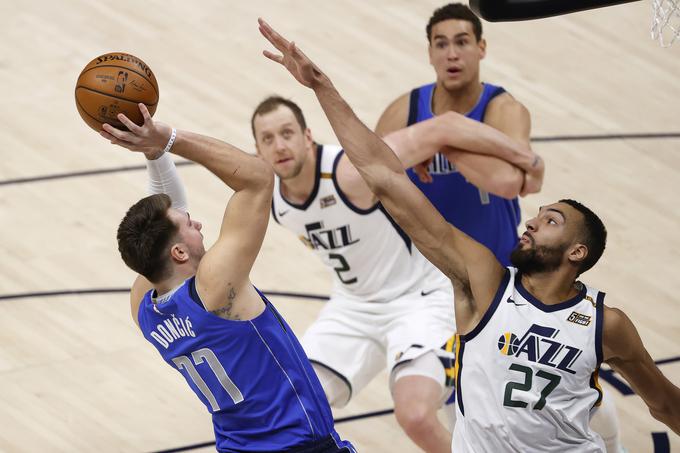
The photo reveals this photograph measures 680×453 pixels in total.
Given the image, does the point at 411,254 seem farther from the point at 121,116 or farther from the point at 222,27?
the point at 222,27

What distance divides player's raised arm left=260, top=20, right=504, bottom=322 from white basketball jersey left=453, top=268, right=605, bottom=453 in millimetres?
108

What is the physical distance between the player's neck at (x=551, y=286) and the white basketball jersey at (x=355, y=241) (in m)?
1.93

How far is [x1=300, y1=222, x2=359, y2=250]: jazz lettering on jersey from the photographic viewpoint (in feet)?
→ 22.7

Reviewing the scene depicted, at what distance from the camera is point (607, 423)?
19.9 feet

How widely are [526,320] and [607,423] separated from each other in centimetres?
130

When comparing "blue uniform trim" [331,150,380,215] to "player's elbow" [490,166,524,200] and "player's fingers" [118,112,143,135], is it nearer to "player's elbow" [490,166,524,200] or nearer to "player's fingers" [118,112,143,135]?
"player's elbow" [490,166,524,200]

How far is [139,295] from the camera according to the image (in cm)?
555

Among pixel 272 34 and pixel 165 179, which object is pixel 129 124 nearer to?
pixel 272 34

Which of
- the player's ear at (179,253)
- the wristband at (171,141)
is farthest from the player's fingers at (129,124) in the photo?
the player's ear at (179,253)

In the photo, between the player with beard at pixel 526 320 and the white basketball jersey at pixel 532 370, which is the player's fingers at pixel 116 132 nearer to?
the player with beard at pixel 526 320

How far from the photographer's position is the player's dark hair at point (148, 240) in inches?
199

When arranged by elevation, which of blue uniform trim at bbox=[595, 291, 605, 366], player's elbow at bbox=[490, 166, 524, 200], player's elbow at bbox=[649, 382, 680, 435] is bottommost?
player's elbow at bbox=[649, 382, 680, 435]

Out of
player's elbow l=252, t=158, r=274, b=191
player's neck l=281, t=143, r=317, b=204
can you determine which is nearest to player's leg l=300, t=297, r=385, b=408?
player's neck l=281, t=143, r=317, b=204

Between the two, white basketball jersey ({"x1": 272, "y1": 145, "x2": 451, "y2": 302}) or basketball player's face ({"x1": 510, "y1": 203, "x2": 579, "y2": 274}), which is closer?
basketball player's face ({"x1": 510, "y1": 203, "x2": 579, "y2": 274})
